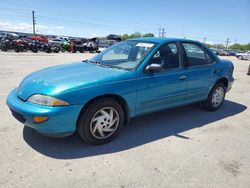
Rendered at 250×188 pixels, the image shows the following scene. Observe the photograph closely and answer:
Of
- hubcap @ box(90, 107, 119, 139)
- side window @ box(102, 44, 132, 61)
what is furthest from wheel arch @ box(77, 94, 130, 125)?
side window @ box(102, 44, 132, 61)

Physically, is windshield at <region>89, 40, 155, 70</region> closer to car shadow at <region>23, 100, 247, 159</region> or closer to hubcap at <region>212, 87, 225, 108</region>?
car shadow at <region>23, 100, 247, 159</region>

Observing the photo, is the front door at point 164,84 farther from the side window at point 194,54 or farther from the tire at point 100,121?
the tire at point 100,121

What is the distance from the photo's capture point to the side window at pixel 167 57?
3.77 metres

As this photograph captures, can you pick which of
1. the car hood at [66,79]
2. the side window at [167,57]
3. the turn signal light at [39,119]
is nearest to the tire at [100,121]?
the car hood at [66,79]

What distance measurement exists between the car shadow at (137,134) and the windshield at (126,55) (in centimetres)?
116

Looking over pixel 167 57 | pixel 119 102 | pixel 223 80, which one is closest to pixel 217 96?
pixel 223 80

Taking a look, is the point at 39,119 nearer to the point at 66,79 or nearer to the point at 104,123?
the point at 66,79

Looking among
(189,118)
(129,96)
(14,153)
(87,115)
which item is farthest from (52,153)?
(189,118)

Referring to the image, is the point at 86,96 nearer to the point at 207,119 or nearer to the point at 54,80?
the point at 54,80

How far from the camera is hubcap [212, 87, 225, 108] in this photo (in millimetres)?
4984

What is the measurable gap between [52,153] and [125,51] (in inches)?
90.0

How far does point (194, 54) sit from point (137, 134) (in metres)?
2.15

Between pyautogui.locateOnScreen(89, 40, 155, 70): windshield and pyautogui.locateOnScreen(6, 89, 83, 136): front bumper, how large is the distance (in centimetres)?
122

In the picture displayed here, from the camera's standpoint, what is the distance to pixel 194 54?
4.56 metres
